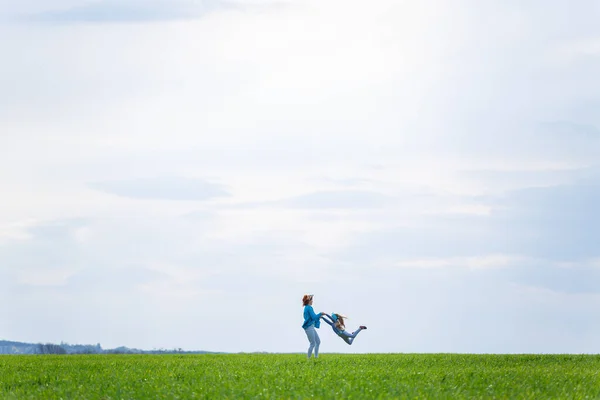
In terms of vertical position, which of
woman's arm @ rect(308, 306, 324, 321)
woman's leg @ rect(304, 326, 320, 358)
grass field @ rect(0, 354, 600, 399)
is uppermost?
woman's arm @ rect(308, 306, 324, 321)

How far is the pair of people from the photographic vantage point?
3150 centimetres

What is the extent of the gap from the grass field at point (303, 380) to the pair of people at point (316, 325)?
1.29 meters

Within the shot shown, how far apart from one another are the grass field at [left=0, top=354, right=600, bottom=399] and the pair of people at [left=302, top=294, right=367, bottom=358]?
50.9 inches

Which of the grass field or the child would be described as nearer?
the grass field

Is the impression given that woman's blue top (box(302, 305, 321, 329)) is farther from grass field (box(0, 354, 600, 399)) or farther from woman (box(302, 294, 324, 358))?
grass field (box(0, 354, 600, 399))

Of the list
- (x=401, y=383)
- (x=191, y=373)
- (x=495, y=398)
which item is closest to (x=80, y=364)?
(x=191, y=373)

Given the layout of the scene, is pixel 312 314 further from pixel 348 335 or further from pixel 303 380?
pixel 303 380

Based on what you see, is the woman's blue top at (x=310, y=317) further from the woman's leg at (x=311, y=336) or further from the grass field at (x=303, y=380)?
the grass field at (x=303, y=380)

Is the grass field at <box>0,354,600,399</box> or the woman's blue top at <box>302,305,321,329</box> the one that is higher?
the woman's blue top at <box>302,305,321,329</box>

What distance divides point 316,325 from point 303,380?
29.6ft

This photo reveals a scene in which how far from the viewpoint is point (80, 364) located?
1281 inches

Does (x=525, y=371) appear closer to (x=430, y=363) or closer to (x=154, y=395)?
(x=430, y=363)

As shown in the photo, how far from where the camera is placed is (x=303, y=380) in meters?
22.7

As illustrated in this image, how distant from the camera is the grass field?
20.6m
